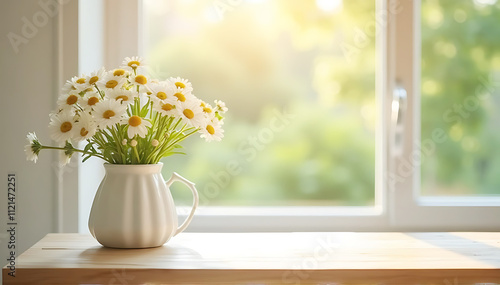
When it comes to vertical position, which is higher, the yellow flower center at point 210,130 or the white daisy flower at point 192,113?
the white daisy flower at point 192,113

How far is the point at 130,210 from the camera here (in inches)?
51.0

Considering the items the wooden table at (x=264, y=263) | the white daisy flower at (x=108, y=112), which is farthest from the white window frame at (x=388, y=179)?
the white daisy flower at (x=108, y=112)

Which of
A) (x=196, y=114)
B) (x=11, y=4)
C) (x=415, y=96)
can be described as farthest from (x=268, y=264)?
(x=11, y=4)

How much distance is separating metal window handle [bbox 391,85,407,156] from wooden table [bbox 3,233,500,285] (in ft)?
1.38

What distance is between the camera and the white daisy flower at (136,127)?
1237 millimetres

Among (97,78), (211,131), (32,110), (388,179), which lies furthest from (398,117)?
(32,110)

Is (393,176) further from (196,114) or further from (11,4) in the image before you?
(11,4)

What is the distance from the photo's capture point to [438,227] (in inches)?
71.2

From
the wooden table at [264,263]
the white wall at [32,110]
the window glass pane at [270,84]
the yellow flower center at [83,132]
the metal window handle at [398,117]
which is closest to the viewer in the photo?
the wooden table at [264,263]

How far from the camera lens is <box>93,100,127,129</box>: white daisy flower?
4.05 ft

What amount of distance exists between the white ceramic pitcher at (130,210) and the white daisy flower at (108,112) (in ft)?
0.40

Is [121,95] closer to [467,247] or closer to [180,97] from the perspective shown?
[180,97]

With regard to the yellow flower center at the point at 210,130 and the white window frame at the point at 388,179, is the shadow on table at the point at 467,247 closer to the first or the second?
the white window frame at the point at 388,179

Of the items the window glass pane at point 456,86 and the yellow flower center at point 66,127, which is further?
the window glass pane at point 456,86
